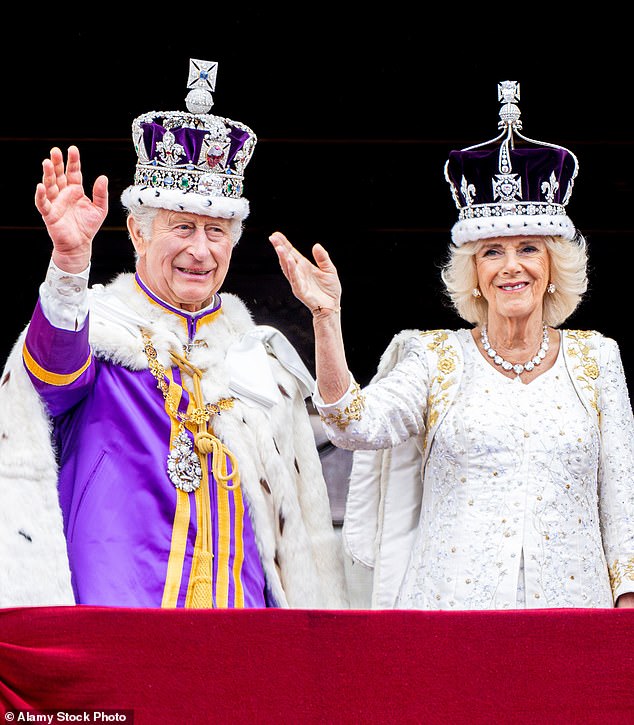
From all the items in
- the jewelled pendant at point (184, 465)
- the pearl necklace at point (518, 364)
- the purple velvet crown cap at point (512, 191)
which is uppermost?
the purple velvet crown cap at point (512, 191)

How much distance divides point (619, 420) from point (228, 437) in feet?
3.05

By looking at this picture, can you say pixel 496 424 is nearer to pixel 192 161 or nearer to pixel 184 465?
pixel 184 465

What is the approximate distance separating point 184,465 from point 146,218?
2.09 ft

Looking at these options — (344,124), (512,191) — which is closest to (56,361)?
(512,191)

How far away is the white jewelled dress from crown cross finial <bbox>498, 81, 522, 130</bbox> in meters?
0.57

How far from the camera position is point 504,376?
3.31m

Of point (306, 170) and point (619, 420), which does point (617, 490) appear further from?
point (306, 170)

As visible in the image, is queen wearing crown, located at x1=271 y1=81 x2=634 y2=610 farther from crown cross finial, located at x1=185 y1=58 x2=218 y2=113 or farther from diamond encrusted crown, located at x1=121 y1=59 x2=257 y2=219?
crown cross finial, located at x1=185 y1=58 x2=218 y2=113

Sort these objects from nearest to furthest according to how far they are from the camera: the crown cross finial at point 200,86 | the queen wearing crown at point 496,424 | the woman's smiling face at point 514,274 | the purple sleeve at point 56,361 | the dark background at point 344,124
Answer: the purple sleeve at point 56,361 → the queen wearing crown at point 496,424 → the woman's smiling face at point 514,274 → the crown cross finial at point 200,86 → the dark background at point 344,124

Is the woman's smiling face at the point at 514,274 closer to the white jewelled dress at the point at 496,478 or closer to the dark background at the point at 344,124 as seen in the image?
the white jewelled dress at the point at 496,478

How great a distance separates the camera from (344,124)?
171 inches

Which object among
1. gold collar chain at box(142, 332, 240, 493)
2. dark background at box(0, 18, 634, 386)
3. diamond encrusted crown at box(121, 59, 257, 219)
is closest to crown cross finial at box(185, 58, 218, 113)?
diamond encrusted crown at box(121, 59, 257, 219)

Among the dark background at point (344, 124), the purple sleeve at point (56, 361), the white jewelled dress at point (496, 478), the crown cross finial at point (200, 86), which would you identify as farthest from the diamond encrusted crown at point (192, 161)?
the dark background at point (344, 124)

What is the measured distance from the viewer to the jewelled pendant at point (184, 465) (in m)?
3.10
